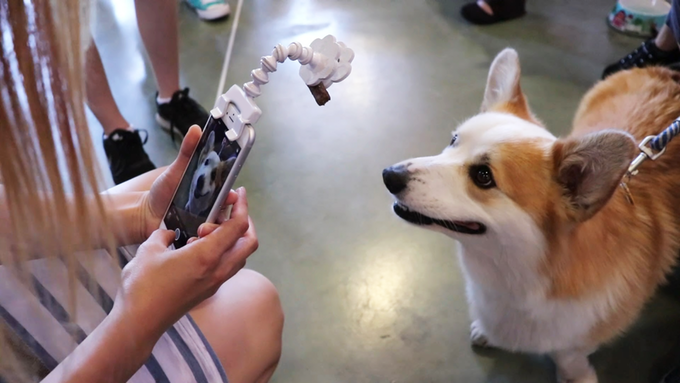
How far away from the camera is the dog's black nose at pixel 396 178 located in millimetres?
903

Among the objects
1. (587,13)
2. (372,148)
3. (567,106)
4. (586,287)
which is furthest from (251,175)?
(587,13)

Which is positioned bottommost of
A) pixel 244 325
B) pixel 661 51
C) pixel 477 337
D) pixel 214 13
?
pixel 477 337

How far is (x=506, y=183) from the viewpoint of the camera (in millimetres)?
835

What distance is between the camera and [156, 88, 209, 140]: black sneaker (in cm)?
177

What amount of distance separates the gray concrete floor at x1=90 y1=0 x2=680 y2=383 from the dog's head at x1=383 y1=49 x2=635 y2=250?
1.53ft

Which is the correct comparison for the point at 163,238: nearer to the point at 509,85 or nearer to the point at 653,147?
the point at 509,85

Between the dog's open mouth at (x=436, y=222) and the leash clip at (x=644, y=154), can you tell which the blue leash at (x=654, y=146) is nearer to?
the leash clip at (x=644, y=154)

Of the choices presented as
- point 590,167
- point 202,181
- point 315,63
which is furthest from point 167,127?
point 590,167

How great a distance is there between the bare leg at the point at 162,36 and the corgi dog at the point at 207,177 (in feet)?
3.63

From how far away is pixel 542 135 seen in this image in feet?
2.91

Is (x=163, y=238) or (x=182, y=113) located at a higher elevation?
(x=163, y=238)

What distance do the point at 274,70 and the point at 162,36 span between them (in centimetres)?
125

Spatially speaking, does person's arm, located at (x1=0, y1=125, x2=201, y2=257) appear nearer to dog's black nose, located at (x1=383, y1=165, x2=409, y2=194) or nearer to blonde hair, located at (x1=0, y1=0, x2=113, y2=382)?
blonde hair, located at (x1=0, y1=0, x2=113, y2=382)

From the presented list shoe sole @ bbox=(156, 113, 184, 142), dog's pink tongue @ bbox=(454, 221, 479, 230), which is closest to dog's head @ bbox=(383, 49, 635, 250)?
dog's pink tongue @ bbox=(454, 221, 479, 230)
